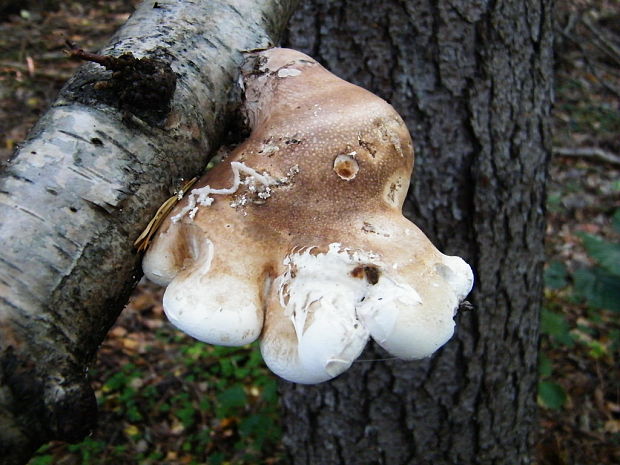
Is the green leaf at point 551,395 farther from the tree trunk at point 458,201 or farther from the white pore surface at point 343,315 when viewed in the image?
the white pore surface at point 343,315

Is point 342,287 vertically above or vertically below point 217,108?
below

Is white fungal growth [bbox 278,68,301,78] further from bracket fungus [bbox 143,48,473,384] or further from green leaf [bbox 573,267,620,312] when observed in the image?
green leaf [bbox 573,267,620,312]

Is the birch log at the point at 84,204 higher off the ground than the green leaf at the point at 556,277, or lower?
higher

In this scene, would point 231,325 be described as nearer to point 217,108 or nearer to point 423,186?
point 217,108

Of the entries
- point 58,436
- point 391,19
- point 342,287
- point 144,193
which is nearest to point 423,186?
point 391,19

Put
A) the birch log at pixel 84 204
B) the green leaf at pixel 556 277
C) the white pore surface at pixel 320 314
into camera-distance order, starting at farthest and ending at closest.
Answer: the green leaf at pixel 556 277 → the white pore surface at pixel 320 314 → the birch log at pixel 84 204

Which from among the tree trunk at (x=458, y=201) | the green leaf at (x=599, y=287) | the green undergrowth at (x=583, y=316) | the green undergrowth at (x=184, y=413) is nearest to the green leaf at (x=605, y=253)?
the green undergrowth at (x=583, y=316)

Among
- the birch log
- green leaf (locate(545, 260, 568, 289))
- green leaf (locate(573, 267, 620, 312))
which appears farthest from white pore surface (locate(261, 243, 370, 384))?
green leaf (locate(545, 260, 568, 289))

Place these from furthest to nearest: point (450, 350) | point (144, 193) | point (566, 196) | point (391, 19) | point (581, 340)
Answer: point (566, 196) < point (581, 340) < point (450, 350) < point (391, 19) < point (144, 193)
